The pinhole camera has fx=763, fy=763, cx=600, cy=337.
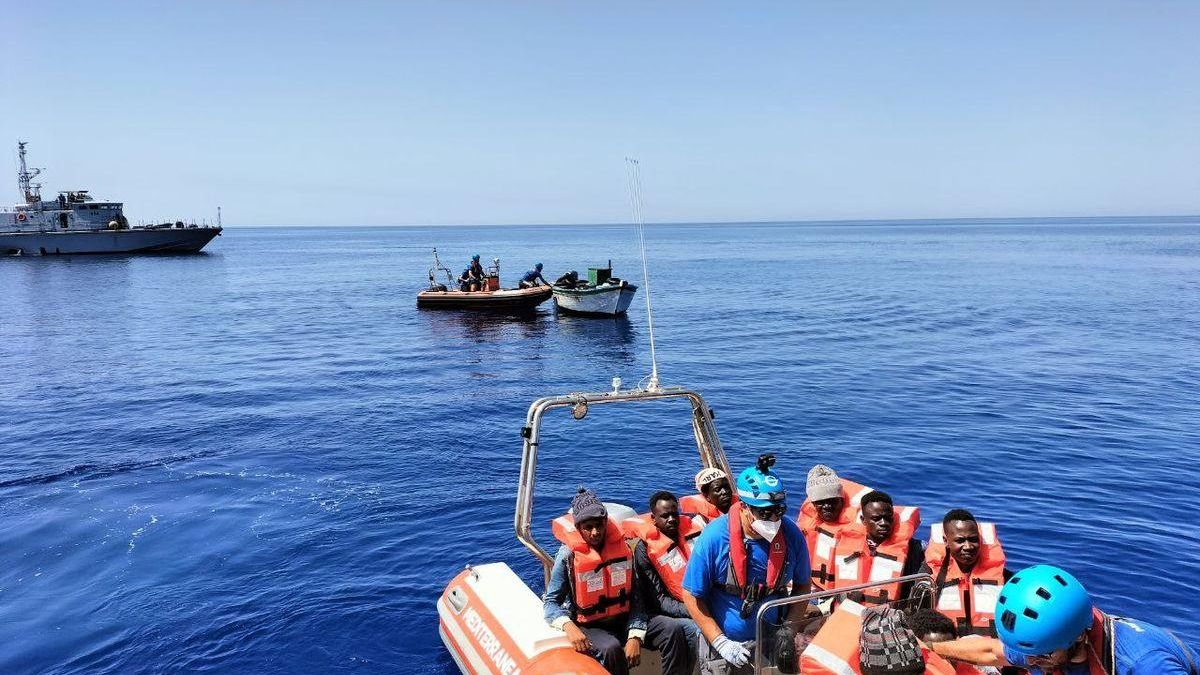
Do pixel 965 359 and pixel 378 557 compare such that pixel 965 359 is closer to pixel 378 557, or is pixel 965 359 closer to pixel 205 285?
pixel 378 557

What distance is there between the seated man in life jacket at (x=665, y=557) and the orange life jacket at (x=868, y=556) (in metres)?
1.21

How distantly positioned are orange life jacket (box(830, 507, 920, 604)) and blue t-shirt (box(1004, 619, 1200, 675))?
299 cm

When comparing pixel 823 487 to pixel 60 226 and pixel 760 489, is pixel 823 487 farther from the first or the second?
pixel 60 226

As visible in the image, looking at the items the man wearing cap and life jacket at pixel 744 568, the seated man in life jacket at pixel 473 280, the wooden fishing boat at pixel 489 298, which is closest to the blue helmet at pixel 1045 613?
the man wearing cap and life jacket at pixel 744 568

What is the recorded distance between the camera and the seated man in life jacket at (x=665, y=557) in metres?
5.89

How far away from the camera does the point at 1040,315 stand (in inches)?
1389

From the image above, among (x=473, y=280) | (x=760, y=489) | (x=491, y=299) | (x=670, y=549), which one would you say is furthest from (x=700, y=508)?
(x=473, y=280)

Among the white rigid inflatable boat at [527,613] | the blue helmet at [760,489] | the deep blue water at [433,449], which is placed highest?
the blue helmet at [760,489]

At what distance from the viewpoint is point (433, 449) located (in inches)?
666

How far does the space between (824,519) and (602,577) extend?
2216 millimetres

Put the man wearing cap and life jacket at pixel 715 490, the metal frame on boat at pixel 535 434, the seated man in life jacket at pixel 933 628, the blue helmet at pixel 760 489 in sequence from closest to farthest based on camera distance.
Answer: the blue helmet at pixel 760 489
the seated man in life jacket at pixel 933 628
the man wearing cap and life jacket at pixel 715 490
the metal frame on boat at pixel 535 434

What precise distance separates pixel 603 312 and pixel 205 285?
38053 millimetres

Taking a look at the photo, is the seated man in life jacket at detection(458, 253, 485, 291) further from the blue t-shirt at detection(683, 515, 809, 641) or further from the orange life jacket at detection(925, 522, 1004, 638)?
the blue t-shirt at detection(683, 515, 809, 641)

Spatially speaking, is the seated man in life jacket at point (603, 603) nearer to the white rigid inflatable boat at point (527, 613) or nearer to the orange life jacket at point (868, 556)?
the white rigid inflatable boat at point (527, 613)
